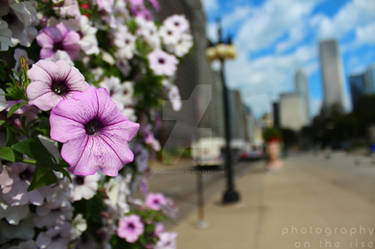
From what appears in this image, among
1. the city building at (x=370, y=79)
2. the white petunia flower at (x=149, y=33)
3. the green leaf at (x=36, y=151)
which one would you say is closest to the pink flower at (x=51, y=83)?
the green leaf at (x=36, y=151)

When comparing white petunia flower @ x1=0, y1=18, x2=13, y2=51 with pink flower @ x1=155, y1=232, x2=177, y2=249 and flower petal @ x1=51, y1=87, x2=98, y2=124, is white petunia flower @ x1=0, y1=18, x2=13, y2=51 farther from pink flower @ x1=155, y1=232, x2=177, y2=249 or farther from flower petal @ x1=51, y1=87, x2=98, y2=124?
pink flower @ x1=155, y1=232, x2=177, y2=249

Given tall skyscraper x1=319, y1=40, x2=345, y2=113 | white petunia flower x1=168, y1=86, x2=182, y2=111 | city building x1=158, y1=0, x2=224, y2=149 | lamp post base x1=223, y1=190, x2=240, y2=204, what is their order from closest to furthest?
white petunia flower x1=168, y1=86, x2=182, y2=111, city building x1=158, y1=0, x2=224, y2=149, lamp post base x1=223, y1=190, x2=240, y2=204, tall skyscraper x1=319, y1=40, x2=345, y2=113

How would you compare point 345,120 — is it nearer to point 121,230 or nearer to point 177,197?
point 177,197

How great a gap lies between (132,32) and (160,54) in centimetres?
39

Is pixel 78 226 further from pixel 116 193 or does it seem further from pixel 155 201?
pixel 155 201

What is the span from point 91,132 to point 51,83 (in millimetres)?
242

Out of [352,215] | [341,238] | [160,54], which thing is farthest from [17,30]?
[352,215]

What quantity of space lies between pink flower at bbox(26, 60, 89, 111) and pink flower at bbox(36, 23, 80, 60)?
18.2 inches

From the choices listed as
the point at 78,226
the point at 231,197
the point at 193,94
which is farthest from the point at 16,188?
the point at 231,197

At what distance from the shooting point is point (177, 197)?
11195 millimetres

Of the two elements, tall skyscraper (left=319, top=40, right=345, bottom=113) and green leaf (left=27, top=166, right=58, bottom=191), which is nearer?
green leaf (left=27, top=166, right=58, bottom=191)

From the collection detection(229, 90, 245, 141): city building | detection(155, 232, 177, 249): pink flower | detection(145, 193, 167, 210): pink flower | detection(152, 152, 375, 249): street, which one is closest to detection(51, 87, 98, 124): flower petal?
detection(155, 232, 177, 249): pink flower

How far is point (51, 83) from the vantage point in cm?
89

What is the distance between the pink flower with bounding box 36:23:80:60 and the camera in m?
1.31
